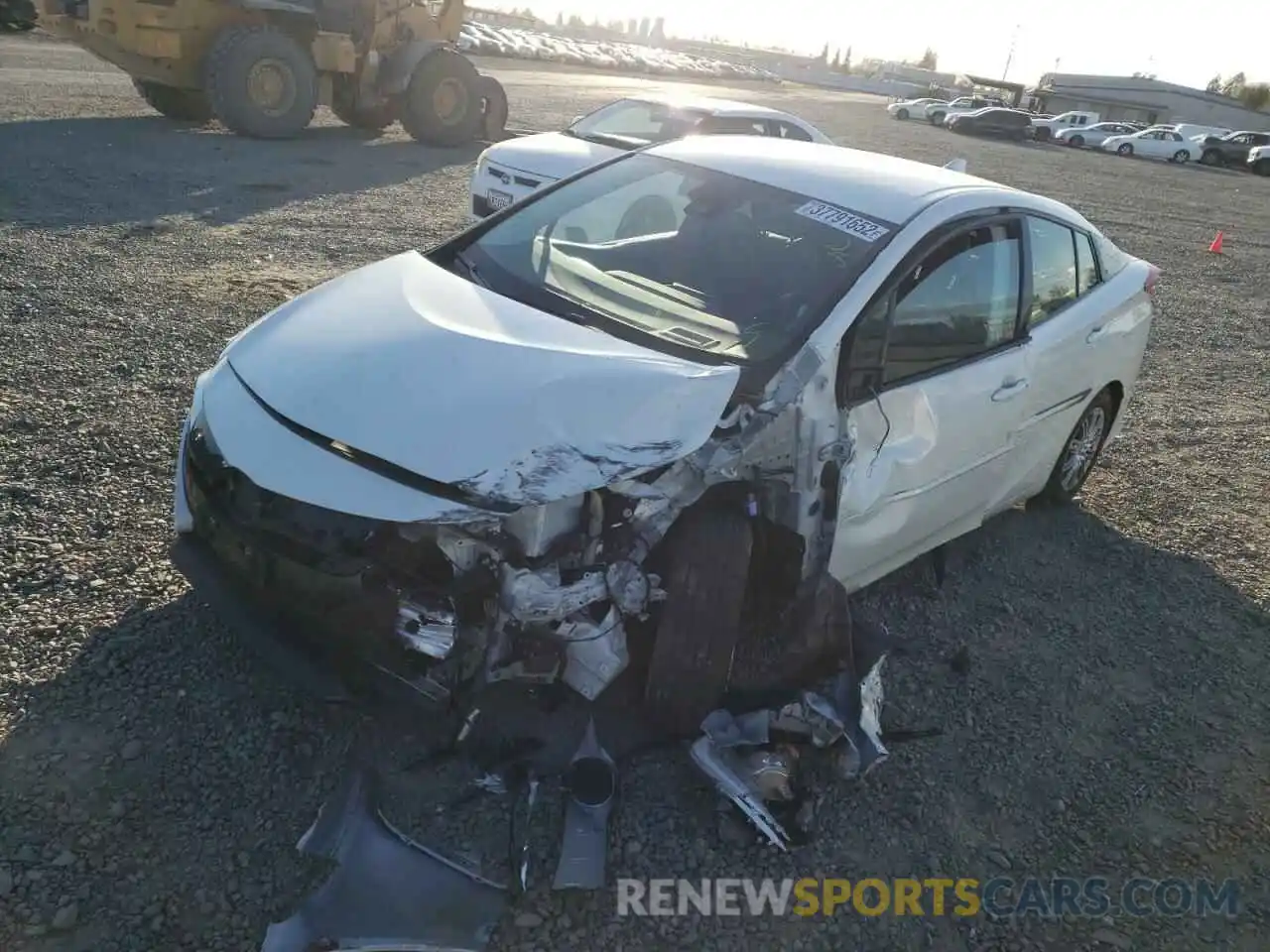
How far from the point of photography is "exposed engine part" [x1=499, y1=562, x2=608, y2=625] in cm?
255

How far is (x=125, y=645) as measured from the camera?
3014 mm

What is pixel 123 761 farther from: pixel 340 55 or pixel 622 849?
pixel 340 55

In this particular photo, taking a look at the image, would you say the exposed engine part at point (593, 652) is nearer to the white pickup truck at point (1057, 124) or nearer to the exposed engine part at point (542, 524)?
the exposed engine part at point (542, 524)

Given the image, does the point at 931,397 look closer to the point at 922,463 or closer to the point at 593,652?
the point at 922,463

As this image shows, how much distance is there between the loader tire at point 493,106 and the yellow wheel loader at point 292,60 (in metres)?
0.02

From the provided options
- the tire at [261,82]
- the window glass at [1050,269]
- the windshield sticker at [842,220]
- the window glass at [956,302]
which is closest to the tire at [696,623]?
the window glass at [956,302]

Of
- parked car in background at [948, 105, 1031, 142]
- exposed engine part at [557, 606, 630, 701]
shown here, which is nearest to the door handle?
exposed engine part at [557, 606, 630, 701]

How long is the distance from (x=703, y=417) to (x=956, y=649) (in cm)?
159

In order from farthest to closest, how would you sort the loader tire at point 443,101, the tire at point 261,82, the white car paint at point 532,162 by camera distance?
the loader tire at point 443,101 < the tire at point 261,82 < the white car paint at point 532,162

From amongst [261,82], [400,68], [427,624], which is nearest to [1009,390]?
[427,624]

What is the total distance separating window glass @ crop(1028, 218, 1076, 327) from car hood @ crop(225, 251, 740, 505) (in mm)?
1718

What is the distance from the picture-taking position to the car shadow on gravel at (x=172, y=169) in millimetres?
8344

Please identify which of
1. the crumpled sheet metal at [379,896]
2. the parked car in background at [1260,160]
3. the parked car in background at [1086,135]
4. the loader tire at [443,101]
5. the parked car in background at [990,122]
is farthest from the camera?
the parked car in background at [1086,135]

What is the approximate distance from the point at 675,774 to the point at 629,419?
3.50 feet
